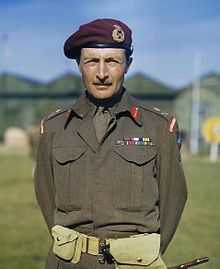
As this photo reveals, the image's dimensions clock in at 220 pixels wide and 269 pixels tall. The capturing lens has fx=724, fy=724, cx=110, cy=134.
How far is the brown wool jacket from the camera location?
2219 mm

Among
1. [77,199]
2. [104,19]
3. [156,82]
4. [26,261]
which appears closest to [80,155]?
[77,199]

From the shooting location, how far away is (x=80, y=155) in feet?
7.39

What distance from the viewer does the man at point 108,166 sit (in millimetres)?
2221

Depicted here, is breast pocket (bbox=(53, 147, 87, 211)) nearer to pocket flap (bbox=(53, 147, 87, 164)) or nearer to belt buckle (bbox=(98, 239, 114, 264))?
pocket flap (bbox=(53, 147, 87, 164))

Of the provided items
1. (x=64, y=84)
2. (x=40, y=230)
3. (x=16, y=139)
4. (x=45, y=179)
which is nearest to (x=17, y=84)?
(x=64, y=84)

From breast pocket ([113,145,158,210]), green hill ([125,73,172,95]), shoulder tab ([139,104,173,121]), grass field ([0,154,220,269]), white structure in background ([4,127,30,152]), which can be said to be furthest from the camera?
green hill ([125,73,172,95])

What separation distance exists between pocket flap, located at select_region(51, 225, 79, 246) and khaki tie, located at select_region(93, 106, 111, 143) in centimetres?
31

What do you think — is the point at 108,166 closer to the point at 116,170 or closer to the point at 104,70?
the point at 116,170

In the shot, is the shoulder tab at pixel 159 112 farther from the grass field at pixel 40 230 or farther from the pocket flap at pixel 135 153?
the grass field at pixel 40 230

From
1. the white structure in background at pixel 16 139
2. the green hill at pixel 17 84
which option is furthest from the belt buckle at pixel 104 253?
the green hill at pixel 17 84

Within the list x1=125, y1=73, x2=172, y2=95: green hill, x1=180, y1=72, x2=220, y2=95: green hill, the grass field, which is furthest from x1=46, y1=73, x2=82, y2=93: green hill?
the grass field

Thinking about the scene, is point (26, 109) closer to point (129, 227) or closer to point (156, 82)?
point (156, 82)

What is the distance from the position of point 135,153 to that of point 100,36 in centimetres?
38

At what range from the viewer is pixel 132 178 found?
2.22 meters
